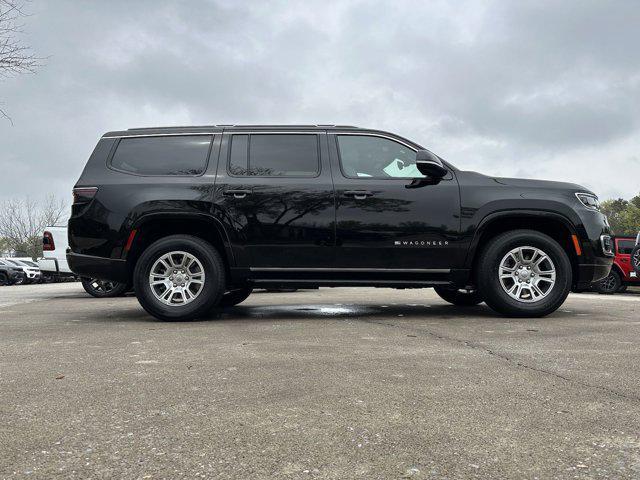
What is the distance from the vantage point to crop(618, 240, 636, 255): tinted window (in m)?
15.4

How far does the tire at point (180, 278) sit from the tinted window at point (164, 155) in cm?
75

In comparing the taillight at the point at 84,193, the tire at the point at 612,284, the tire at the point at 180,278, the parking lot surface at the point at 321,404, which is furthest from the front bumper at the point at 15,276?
the tire at the point at 612,284

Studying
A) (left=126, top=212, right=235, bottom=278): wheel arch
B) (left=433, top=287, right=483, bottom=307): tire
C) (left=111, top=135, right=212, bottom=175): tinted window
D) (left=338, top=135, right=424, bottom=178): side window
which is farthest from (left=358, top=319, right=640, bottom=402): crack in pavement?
(left=111, top=135, right=212, bottom=175): tinted window

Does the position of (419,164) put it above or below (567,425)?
above

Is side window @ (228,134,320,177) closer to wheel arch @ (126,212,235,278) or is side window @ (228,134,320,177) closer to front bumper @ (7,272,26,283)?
wheel arch @ (126,212,235,278)

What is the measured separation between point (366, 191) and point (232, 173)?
4.63 feet

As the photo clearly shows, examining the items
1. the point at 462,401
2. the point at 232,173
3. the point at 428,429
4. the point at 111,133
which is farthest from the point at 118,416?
the point at 111,133

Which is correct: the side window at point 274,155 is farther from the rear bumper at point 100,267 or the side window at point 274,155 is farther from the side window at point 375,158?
the rear bumper at point 100,267

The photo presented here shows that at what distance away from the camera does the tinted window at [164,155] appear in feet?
19.5

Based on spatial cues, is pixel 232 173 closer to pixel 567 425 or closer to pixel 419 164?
pixel 419 164

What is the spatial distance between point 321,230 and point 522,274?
215 centimetres

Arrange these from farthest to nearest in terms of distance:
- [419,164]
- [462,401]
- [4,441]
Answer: [419,164], [462,401], [4,441]

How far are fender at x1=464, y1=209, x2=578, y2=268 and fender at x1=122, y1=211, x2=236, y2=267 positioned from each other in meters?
2.45

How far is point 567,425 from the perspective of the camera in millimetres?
2324
